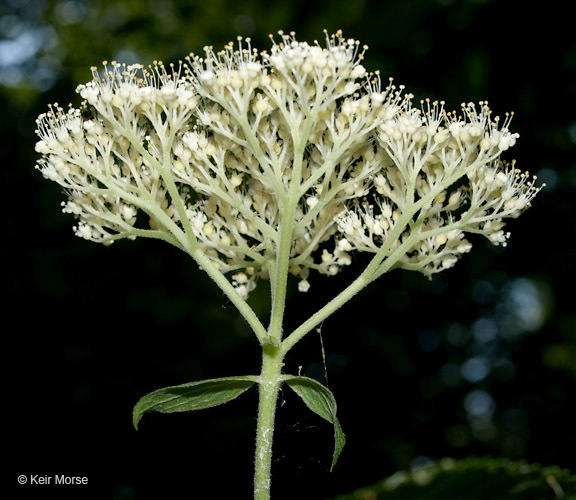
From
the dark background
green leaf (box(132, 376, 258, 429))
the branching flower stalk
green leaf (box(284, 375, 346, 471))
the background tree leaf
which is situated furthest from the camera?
the dark background

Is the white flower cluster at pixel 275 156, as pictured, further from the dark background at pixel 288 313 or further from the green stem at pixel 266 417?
the dark background at pixel 288 313

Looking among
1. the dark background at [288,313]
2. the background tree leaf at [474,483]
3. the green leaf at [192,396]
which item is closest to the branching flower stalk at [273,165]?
the green leaf at [192,396]

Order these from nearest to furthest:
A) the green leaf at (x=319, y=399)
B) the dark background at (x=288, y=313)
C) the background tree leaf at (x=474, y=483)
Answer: the background tree leaf at (x=474, y=483) → the green leaf at (x=319, y=399) → the dark background at (x=288, y=313)

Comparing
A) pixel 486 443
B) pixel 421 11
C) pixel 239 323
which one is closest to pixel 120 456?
pixel 239 323

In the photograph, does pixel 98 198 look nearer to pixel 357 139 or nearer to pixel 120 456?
pixel 357 139

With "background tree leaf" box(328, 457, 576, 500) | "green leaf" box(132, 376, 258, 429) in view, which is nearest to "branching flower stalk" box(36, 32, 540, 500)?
"green leaf" box(132, 376, 258, 429)

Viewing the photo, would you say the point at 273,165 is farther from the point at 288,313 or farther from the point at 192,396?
the point at 288,313

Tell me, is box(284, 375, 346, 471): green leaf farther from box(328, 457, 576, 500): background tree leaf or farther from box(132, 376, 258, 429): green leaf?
box(328, 457, 576, 500): background tree leaf

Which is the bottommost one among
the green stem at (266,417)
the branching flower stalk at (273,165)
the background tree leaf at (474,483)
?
the background tree leaf at (474,483)
